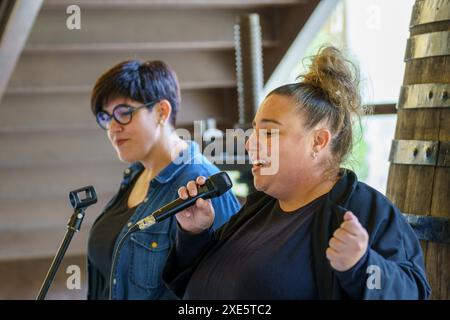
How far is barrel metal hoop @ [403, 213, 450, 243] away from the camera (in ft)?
5.86

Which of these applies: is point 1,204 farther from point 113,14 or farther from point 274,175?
point 274,175

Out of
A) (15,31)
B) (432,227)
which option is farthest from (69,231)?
(15,31)

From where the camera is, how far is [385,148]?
234 inches

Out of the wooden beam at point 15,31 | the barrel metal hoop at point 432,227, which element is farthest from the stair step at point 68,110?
the barrel metal hoop at point 432,227

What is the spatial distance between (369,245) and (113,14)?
2.82 m

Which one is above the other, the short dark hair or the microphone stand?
the short dark hair

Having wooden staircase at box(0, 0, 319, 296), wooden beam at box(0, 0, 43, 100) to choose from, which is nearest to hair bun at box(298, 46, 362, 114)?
wooden beam at box(0, 0, 43, 100)

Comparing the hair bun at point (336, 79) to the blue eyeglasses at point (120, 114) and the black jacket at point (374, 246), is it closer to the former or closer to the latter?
the black jacket at point (374, 246)

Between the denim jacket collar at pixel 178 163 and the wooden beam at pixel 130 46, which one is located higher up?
the wooden beam at pixel 130 46

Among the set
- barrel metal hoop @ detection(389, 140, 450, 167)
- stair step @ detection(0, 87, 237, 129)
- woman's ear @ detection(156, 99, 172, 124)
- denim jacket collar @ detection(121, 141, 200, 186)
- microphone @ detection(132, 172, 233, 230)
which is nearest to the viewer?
microphone @ detection(132, 172, 233, 230)

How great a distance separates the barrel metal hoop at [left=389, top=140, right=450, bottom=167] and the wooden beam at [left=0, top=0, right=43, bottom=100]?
1912 mm

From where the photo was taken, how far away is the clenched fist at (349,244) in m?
1.21

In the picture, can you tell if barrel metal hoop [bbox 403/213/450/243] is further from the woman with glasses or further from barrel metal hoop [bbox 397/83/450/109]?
the woman with glasses
